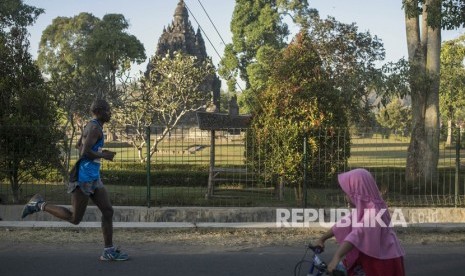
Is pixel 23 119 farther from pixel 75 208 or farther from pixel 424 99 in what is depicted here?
pixel 424 99

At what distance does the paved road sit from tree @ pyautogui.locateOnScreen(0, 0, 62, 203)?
3143 millimetres

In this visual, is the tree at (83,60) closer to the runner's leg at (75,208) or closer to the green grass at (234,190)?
the green grass at (234,190)

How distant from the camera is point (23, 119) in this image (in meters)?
10.6

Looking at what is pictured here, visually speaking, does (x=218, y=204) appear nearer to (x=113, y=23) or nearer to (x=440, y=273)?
(x=440, y=273)

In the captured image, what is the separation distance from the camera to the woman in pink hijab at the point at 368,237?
12.1 feet

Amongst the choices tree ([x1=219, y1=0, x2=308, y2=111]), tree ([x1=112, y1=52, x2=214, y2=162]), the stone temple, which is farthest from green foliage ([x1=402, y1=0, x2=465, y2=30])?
the stone temple

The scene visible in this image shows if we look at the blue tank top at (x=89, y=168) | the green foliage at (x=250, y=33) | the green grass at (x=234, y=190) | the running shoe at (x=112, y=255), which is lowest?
the running shoe at (x=112, y=255)

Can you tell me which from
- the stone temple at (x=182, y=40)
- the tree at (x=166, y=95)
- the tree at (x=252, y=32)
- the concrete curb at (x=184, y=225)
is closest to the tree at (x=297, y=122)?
the concrete curb at (x=184, y=225)

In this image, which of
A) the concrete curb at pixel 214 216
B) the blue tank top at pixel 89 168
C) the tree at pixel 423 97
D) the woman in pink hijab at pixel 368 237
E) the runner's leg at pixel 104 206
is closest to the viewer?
the woman in pink hijab at pixel 368 237

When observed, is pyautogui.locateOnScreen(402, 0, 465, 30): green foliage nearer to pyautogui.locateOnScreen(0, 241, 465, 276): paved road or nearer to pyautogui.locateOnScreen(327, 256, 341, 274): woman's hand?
pyautogui.locateOnScreen(0, 241, 465, 276): paved road

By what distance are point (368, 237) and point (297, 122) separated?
25.6 feet

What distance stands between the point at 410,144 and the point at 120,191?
25.9ft

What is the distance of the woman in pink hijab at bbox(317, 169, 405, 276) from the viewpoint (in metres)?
3.68

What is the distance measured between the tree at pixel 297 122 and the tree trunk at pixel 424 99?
3.32 meters
